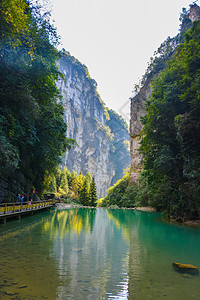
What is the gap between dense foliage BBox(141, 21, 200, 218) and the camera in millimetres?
11602

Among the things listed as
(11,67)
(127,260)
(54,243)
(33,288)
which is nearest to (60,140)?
(11,67)

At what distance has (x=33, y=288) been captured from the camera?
339 cm

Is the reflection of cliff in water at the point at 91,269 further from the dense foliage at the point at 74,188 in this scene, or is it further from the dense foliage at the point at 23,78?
the dense foliage at the point at 74,188

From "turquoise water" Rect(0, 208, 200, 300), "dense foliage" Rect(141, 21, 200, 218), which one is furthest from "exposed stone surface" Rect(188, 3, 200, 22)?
"turquoise water" Rect(0, 208, 200, 300)

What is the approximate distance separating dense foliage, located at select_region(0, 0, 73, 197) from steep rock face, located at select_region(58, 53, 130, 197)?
2862 inches

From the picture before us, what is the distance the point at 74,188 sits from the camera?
63781mm

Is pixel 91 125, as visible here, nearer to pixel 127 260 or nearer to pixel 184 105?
pixel 184 105

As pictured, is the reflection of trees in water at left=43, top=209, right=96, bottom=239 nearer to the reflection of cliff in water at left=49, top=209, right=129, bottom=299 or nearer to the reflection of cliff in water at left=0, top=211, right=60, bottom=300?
the reflection of cliff in water at left=49, top=209, right=129, bottom=299

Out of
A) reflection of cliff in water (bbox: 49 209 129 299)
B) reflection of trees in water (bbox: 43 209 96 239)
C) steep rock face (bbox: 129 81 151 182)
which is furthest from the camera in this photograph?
steep rock face (bbox: 129 81 151 182)

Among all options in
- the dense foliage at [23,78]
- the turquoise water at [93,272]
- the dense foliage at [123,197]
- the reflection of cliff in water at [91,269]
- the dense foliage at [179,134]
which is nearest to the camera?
the turquoise water at [93,272]

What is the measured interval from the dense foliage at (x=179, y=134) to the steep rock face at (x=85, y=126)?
246 feet

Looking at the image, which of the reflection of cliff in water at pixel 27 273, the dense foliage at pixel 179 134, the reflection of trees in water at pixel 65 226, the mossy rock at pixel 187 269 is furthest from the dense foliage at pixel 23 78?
the mossy rock at pixel 187 269

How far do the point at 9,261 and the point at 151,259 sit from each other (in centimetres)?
356

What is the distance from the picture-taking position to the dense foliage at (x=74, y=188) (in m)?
45.5
